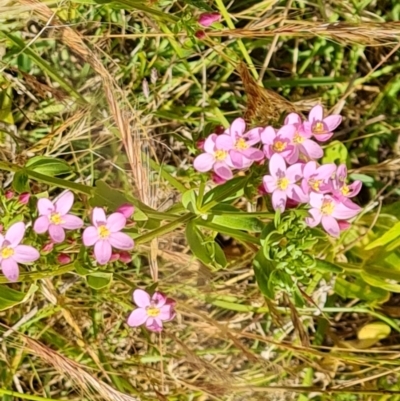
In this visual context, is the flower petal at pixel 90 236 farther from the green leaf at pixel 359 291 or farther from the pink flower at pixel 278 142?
the green leaf at pixel 359 291

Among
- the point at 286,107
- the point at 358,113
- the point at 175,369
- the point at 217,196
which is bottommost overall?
Answer: the point at 175,369

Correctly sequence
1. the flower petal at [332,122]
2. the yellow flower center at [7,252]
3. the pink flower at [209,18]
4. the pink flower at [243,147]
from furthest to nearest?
the pink flower at [209,18] < the flower petal at [332,122] < the pink flower at [243,147] < the yellow flower center at [7,252]

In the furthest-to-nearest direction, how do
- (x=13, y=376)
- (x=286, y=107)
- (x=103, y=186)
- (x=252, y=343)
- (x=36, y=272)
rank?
(x=252, y=343)
(x=13, y=376)
(x=286, y=107)
(x=103, y=186)
(x=36, y=272)

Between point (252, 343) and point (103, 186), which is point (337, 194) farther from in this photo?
point (252, 343)

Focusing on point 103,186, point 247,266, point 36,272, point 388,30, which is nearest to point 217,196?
point 103,186

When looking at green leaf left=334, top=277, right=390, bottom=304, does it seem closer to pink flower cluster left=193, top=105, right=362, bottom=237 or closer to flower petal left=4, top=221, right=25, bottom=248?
pink flower cluster left=193, top=105, right=362, bottom=237

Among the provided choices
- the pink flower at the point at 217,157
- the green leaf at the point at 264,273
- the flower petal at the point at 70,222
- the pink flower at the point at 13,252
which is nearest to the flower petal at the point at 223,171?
the pink flower at the point at 217,157

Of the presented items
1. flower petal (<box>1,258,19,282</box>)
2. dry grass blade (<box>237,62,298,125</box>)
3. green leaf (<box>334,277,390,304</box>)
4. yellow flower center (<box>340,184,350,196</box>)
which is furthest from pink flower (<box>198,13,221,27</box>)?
green leaf (<box>334,277,390,304</box>)
